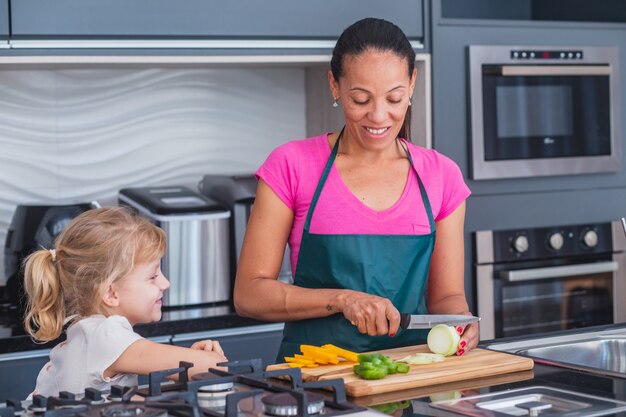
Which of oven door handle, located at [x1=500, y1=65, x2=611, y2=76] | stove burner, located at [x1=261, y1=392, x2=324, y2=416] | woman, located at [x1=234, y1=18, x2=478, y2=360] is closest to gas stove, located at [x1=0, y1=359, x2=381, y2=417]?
stove burner, located at [x1=261, y1=392, x2=324, y2=416]

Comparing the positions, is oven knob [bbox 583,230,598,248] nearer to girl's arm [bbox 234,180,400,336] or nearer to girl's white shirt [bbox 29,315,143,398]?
girl's arm [bbox 234,180,400,336]

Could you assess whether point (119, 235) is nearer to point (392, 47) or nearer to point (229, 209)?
point (392, 47)

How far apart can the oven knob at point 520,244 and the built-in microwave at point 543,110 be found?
8.0 inches

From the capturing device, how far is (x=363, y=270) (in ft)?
6.94

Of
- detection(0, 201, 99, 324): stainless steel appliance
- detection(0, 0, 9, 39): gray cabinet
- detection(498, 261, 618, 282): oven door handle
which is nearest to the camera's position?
detection(0, 0, 9, 39): gray cabinet

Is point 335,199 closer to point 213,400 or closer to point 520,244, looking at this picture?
point 213,400

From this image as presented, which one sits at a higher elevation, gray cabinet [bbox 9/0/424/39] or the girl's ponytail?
gray cabinet [bbox 9/0/424/39]

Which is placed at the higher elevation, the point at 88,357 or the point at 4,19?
the point at 4,19

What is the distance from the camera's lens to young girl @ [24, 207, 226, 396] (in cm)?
177

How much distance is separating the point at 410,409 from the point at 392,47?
876 mm

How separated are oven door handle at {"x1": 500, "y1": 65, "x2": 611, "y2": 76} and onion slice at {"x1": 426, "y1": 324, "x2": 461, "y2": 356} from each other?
1.56m

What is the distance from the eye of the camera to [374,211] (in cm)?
215

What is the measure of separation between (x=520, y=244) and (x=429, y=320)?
1.43 metres

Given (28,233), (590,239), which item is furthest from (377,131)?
(590,239)
